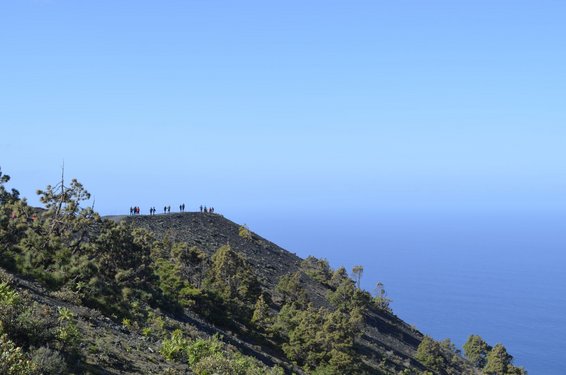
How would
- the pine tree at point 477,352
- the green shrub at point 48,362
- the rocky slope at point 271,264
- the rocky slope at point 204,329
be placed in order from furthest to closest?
the pine tree at point 477,352, the rocky slope at point 271,264, the rocky slope at point 204,329, the green shrub at point 48,362

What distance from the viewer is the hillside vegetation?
18.9 m

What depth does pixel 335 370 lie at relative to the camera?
4338cm

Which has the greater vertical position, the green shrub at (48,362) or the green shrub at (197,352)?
the green shrub at (197,352)

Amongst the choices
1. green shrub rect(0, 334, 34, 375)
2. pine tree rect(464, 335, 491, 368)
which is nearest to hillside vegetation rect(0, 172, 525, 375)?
green shrub rect(0, 334, 34, 375)

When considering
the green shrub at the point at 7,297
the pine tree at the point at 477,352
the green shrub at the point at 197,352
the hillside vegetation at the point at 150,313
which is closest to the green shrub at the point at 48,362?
the hillside vegetation at the point at 150,313

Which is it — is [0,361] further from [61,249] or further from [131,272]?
[131,272]

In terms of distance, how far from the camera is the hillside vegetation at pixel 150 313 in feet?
62.1

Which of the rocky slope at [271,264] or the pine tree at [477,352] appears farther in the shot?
the pine tree at [477,352]

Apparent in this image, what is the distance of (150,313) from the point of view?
33.4 meters

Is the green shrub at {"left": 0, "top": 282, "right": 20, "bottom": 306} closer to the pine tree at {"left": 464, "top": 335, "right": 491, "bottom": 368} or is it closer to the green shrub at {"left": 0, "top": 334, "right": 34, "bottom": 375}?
the green shrub at {"left": 0, "top": 334, "right": 34, "bottom": 375}

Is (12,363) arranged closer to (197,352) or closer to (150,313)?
(197,352)

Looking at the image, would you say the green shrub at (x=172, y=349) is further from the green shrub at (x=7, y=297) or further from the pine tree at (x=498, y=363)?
the pine tree at (x=498, y=363)

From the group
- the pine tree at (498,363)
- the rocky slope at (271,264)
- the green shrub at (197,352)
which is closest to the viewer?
the green shrub at (197,352)

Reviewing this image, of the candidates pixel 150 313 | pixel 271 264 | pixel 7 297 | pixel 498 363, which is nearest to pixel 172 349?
pixel 7 297
